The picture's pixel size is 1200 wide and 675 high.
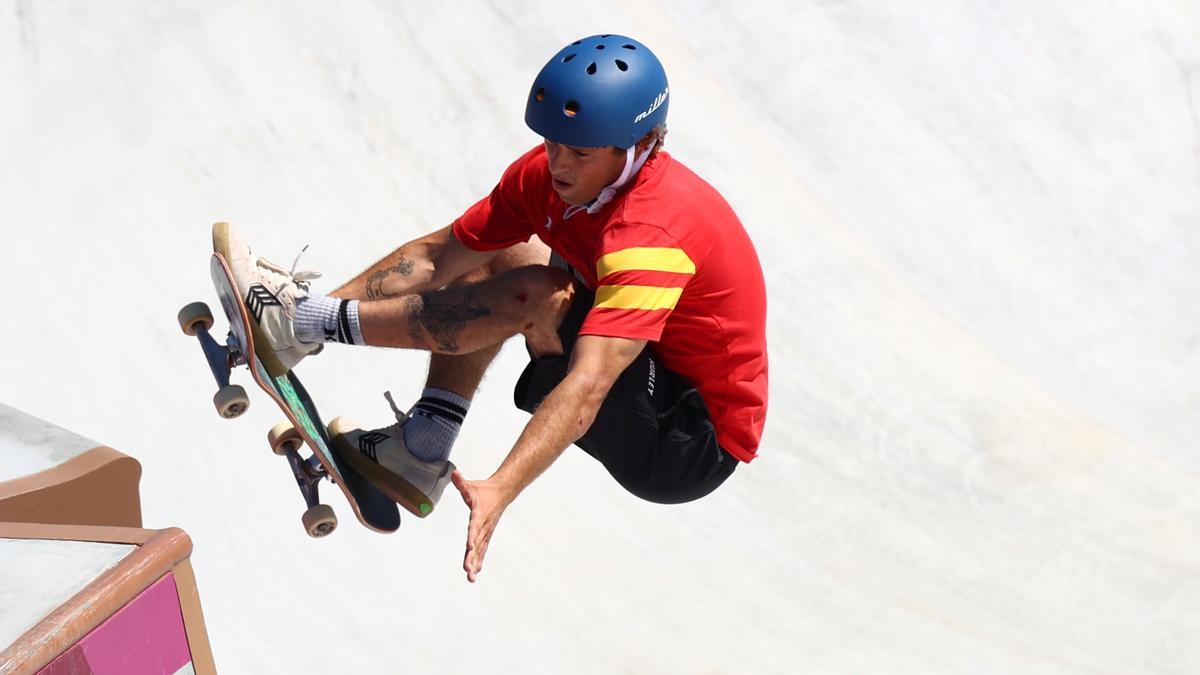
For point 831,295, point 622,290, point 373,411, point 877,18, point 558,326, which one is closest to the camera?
point 622,290

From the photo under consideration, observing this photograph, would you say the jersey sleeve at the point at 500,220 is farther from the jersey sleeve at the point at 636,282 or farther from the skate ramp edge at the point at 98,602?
the skate ramp edge at the point at 98,602

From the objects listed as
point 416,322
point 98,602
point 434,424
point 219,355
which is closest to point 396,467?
point 434,424

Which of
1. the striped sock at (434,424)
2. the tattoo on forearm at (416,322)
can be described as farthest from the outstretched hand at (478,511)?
the striped sock at (434,424)

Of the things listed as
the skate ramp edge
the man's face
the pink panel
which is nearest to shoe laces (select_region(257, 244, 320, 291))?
the man's face

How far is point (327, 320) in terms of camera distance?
4.25m

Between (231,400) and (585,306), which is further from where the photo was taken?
(231,400)

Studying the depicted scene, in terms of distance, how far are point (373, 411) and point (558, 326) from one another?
7.65ft

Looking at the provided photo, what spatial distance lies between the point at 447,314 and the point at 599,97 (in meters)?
0.87

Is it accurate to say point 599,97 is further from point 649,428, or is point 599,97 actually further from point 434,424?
point 434,424

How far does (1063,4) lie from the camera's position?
8477mm

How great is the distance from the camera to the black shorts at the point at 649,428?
4156 millimetres

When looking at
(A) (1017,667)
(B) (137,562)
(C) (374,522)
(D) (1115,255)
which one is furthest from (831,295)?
(B) (137,562)

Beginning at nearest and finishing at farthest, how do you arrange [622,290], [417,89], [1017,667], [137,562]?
[137,562], [622,290], [1017,667], [417,89]

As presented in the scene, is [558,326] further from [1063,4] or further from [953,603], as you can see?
[1063,4]
